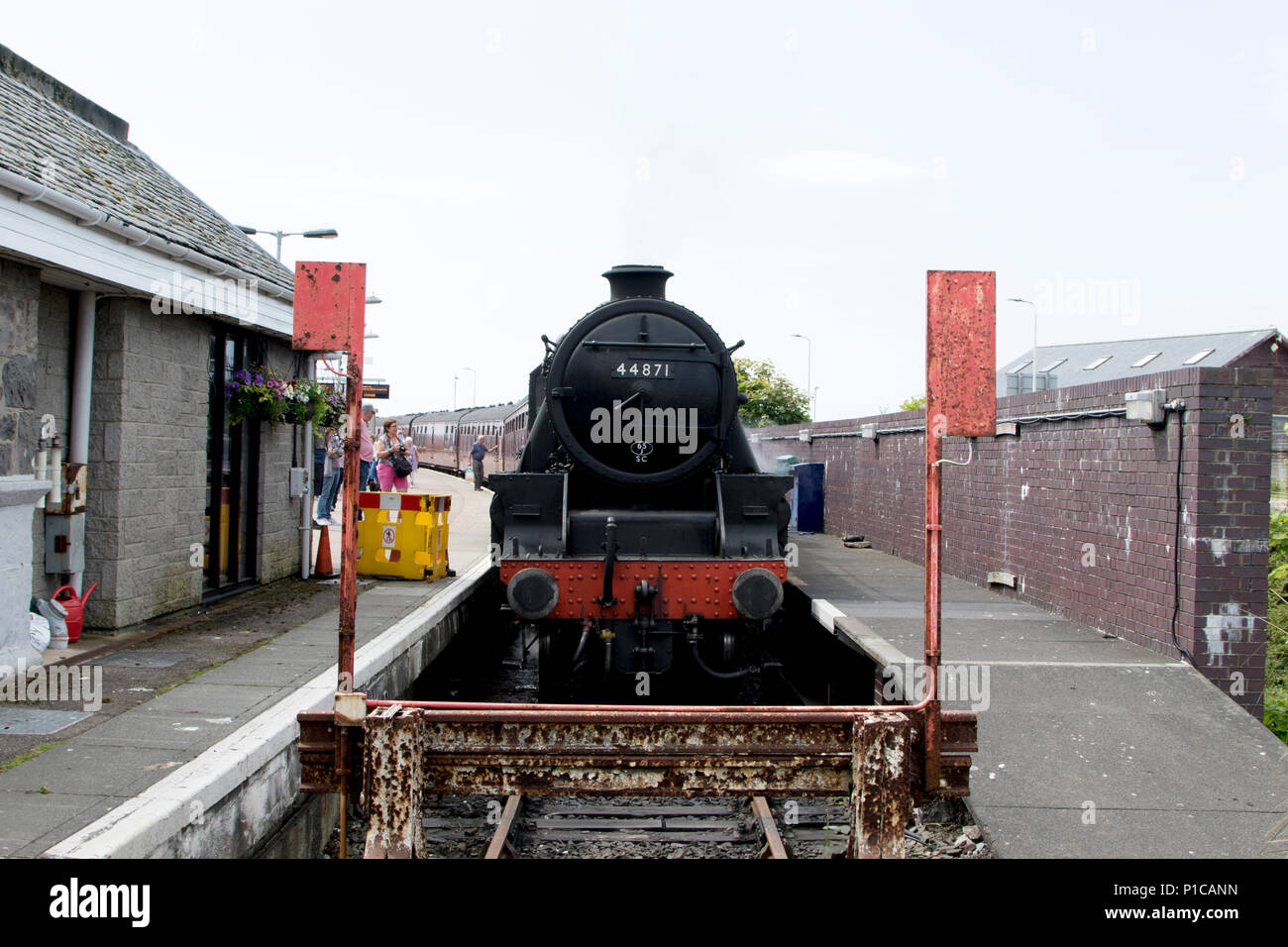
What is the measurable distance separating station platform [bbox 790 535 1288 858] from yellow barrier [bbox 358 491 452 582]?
15.1 feet

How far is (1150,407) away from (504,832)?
4.85 metres

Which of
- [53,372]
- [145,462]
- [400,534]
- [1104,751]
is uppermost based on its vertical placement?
[53,372]

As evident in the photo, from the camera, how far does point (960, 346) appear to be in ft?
11.9

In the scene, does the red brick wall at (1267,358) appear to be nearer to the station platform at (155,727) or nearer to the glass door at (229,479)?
the glass door at (229,479)

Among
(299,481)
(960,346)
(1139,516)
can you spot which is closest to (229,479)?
(299,481)

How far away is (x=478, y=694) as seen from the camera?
838cm

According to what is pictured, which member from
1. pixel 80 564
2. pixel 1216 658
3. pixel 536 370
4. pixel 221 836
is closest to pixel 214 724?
pixel 221 836

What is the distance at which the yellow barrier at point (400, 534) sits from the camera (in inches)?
396

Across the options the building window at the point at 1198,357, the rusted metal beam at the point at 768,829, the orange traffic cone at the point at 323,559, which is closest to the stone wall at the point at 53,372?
the orange traffic cone at the point at 323,559

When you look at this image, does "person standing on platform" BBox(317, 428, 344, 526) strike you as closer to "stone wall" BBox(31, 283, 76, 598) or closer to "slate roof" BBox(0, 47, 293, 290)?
"slate roof" BBox(0, 47, 293, 290)

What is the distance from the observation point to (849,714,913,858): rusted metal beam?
357 cm

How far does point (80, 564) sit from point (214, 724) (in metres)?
2.71

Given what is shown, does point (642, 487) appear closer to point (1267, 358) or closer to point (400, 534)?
point (400, 534)
